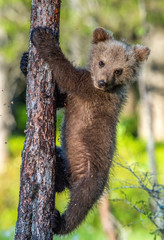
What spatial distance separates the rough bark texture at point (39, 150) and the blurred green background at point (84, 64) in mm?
972

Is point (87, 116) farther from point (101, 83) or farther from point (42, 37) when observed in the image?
point (42, 37)

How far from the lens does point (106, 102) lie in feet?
17.6

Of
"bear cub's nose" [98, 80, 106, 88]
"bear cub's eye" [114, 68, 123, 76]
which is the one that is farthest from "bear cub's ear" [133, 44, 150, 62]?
"bear cub's nose" [98, 80, 106, 88]

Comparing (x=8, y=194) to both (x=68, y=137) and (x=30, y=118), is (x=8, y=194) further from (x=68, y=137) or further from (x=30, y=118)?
(x=30, y=118)

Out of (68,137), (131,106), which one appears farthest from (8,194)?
(131,106)

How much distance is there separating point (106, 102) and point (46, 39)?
4.01 feet

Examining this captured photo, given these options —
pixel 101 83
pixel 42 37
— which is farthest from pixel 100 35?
pixel 42 37

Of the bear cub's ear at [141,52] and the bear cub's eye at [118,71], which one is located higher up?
the bear cub's ear at [141,52]

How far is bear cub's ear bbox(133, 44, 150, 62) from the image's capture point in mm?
5785

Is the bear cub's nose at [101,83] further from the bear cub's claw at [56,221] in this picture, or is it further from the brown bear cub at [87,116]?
the bear cub's claw at [56,221]

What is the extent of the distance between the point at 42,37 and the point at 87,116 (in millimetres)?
1189

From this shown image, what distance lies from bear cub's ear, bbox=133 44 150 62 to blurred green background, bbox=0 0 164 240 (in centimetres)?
131

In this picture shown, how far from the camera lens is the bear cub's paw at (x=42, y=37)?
4.47m

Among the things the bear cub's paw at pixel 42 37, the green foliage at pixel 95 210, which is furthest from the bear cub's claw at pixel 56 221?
the green foliage at pixel 95 210
